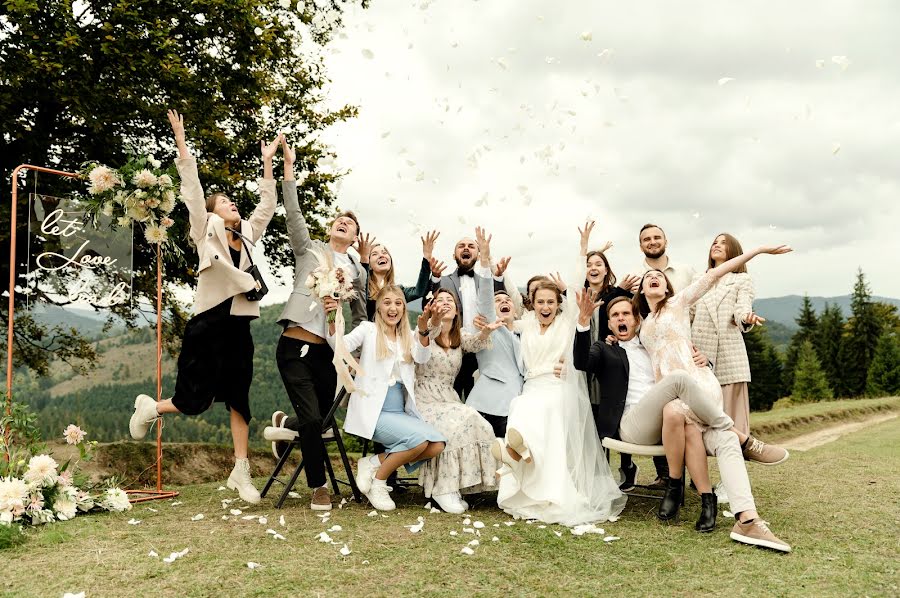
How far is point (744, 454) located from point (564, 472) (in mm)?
1362

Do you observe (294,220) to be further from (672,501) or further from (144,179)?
(672,501)

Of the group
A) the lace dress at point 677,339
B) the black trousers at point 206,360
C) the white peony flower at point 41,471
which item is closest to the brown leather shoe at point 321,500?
the black trousers at point 206,360

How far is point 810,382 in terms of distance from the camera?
159 ft

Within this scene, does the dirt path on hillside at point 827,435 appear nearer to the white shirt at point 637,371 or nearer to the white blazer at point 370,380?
the white shirt at point 637,371

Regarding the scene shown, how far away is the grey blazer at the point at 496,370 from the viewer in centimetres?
618

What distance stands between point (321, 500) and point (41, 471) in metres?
2.04

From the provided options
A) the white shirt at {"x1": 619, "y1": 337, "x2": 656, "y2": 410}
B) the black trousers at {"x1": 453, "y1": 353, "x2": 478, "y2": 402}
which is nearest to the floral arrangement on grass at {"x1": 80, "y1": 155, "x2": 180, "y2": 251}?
the black trousers at {"x1": 453, "y1": 353, "x2": 478, "y2": 402}

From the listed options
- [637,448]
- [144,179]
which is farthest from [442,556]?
[144,179]

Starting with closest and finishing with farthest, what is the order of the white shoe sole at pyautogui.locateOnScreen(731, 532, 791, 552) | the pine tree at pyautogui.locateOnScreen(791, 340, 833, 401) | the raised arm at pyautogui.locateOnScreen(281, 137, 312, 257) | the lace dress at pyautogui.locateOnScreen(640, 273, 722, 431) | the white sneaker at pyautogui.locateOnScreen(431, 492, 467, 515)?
the white shoe sole at pyautogui.locateOnScreen(731, 532, 791, 552)
the lace dress at pyautogui.locateOnScreen(640, 273, 722, 431)
the white sneaker at pyautogui.locateOnScreen(431, 492, 467, 515)
the raised arm at pyautogui.locateOnScreen(281, 137, 312, 257)
the pine tree at pyautogui.locateOnScreen(791, 340, 833, 401)

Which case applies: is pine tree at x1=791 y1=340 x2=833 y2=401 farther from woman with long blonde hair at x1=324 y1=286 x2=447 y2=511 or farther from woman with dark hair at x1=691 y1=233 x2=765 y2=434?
woman with long blonde hair at x1=324 y1=286 x2=447 y2=511

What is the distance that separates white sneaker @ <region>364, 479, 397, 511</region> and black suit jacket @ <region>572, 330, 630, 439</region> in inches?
69.3

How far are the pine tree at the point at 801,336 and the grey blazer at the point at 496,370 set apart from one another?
53.1 m

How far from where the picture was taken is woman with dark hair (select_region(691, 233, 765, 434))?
6.11m

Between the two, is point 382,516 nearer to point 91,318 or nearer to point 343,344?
point 343,344
